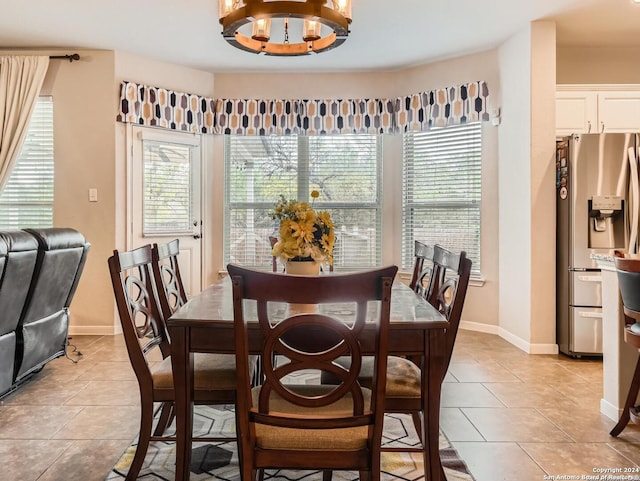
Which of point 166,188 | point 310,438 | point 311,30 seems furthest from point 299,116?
point 310,438

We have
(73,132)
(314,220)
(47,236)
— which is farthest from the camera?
(73,132)

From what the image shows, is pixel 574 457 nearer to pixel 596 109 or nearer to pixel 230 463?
pixel 230 463

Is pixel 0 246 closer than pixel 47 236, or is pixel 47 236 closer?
pixel 0 246

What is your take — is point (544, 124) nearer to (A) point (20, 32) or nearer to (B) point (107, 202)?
(B) point (107, 202)

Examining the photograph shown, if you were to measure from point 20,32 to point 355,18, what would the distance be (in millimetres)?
2914

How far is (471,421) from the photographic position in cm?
246

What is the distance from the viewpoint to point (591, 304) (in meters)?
3.54

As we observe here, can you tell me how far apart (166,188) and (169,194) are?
0.22 ft

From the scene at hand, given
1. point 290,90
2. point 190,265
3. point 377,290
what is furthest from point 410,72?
point 377,290

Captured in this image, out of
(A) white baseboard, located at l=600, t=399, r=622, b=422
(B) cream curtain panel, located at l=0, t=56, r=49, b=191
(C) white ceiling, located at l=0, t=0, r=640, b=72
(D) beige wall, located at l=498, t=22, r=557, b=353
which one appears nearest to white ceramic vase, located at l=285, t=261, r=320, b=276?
(A) white baseboard, located at l=600, t=399, r=622, b=422

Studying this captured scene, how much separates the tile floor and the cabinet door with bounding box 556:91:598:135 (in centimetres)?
197

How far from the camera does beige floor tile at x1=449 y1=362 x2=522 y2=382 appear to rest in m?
3.13

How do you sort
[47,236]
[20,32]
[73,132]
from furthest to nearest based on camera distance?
[73,132]
[20,32]
[47,236]

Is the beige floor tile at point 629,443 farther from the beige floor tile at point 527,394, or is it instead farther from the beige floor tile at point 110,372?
the beige floor tile at point 110,372
